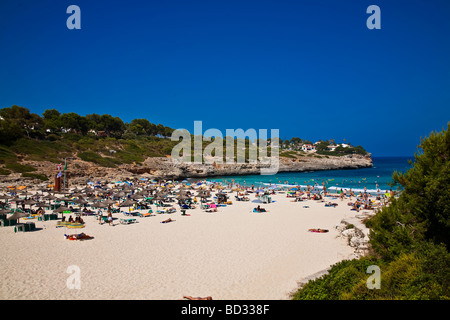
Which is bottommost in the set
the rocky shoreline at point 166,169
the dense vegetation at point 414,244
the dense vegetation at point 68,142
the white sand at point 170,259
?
the white sand at point 170,259

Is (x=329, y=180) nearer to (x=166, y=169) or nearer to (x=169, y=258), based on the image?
(x=166, y=169)

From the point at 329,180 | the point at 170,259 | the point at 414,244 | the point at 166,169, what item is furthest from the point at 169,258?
the point at 329,180

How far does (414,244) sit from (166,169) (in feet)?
179

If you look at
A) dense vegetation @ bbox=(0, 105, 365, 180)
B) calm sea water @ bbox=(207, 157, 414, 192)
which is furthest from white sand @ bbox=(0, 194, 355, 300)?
dense vegetation @ bbox=(0, 105, 365, 180)

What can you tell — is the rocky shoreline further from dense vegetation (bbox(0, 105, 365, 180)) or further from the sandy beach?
the sandy beach

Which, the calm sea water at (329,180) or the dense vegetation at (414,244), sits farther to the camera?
the calm sea water at (329,180)

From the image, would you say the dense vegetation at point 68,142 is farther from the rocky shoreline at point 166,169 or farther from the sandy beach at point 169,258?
the sandy beach at point 169,258

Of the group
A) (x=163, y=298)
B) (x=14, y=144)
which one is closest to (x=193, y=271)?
(x=163, y=298)

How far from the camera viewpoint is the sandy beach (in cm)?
812

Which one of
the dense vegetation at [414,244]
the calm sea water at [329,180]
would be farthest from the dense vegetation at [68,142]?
the dense vegetation at [414,244]

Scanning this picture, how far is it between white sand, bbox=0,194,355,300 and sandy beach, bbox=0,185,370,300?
1.1 inches

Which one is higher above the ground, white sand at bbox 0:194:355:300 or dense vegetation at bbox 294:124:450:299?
dense vegetation at bbox 294:124:450:299

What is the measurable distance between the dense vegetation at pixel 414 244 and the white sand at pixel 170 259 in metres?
1.94

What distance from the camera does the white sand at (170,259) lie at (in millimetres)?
8125
